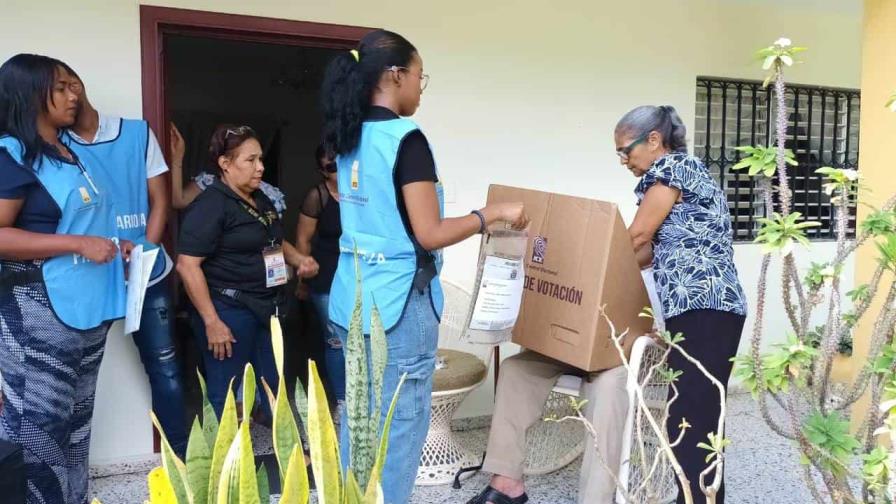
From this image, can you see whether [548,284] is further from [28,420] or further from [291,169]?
[291,169]

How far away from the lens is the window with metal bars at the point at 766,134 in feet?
15.1

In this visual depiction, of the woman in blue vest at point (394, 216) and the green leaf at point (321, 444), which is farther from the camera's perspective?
the woman in blue vest at point (394, 216)

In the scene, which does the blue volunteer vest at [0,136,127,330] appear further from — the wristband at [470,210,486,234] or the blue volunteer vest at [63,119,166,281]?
the wristband at [470,210,486,234]

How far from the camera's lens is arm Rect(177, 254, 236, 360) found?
112 inches

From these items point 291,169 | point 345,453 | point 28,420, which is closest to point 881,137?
point 345,453

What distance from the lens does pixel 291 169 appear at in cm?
830

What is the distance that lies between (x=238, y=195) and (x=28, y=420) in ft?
3.58

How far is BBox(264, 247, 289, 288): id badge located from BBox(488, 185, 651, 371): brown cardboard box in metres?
1.02

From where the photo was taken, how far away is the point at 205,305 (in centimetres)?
291

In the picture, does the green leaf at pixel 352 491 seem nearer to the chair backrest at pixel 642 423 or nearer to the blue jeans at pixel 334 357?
the chair backrest at pixel 642 423

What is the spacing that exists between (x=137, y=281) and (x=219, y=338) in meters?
0.42

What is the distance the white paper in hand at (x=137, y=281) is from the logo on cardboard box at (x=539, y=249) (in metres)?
1.40

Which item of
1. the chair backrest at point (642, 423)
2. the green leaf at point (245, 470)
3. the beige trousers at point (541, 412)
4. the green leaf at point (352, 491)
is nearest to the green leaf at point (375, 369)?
the green leaf at point (352, 491)

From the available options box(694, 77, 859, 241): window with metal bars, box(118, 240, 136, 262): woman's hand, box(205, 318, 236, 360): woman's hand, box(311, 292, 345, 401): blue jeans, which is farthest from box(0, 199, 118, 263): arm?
box(694, 77, 859, 241): window with metal bars
